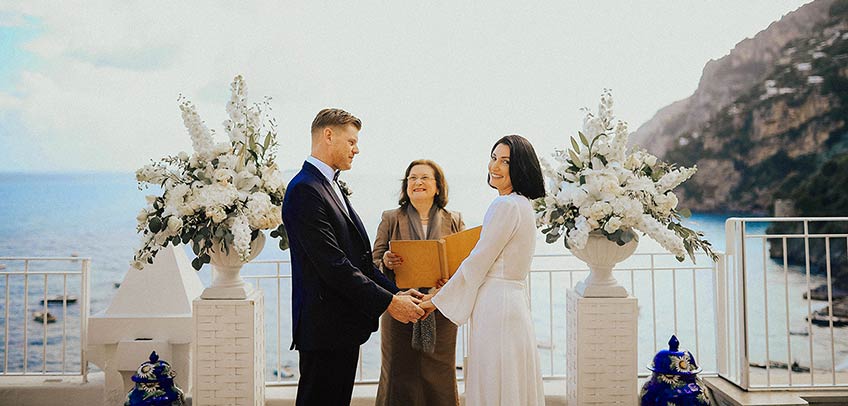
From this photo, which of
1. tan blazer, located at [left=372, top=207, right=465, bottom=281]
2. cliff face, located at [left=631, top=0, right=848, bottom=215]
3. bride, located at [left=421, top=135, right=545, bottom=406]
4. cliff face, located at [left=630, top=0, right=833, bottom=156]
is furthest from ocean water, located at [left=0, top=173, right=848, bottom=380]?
bride, located at [left=421, top=135, right=545, bottom=406]

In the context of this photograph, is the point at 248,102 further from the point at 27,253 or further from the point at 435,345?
the point at 27,253

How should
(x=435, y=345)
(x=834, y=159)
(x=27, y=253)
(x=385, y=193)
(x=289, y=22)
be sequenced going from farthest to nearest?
1. (x=27, y=253)
2. (x=834, y=159)
3. (x=289, y=22)
4. (x=385, y=193)
5. (x=435, y=345)

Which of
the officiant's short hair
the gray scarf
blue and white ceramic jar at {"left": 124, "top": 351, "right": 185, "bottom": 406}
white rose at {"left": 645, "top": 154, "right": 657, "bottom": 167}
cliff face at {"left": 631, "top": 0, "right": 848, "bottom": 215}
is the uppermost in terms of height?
cliff face at {"left": 631, "top": 0, "right": 848, "bottom": 215}

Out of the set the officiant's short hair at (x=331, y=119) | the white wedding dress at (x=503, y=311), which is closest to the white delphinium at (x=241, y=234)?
the officiant's short hair at (x=331, y=119)

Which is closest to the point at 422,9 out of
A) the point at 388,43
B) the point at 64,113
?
the point at 388,43

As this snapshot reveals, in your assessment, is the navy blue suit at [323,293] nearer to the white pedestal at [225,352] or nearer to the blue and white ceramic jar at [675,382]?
the white pedestal at [225,352]

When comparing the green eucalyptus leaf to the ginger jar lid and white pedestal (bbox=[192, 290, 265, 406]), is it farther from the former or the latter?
white pedestal (bbox=[192, 290, 265, 406])

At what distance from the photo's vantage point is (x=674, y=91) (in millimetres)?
12039

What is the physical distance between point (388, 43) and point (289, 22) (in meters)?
1.71

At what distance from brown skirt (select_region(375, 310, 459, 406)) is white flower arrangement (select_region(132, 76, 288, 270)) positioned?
67 centimetres

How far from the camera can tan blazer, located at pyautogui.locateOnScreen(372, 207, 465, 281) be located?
10.1 ft

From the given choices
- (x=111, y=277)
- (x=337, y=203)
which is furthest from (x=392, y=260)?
(x=111, y=277)

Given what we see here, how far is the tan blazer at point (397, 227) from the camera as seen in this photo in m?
3.09

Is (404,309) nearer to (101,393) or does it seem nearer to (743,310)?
(743,310)
